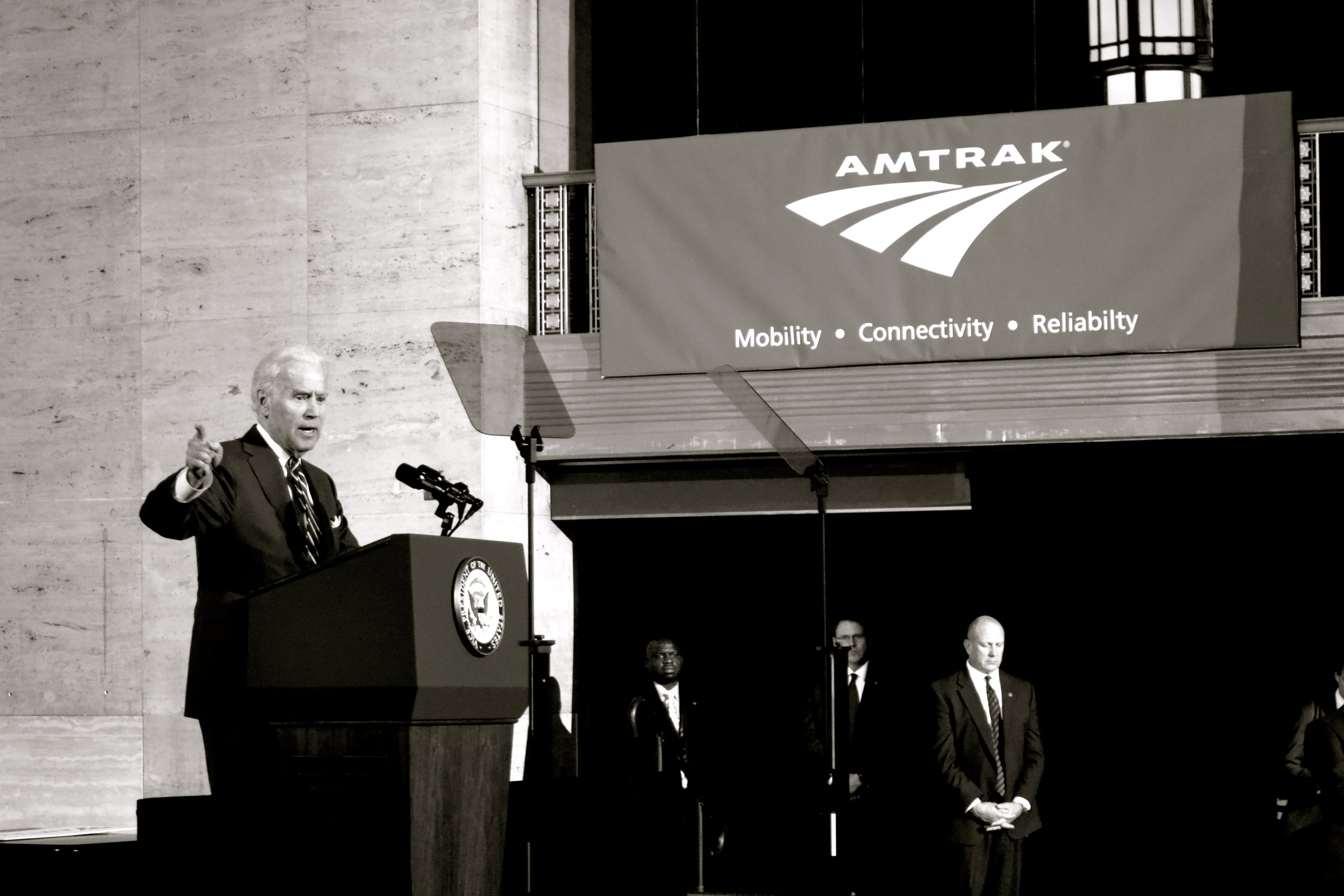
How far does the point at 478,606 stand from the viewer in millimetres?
4805

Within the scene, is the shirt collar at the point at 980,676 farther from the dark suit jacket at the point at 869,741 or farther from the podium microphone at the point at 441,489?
the podium microphone at the point at 441,489

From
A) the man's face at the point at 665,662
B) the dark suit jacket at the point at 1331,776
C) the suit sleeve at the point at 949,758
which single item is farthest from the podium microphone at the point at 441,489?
the dark suit jacket at the point at 1331,776

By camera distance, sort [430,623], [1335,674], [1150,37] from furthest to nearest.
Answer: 1. [1335,674]
2. [1150,37]
3. [430,623]

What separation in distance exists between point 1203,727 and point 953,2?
5.12 metres

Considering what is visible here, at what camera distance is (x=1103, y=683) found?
11.8 meters

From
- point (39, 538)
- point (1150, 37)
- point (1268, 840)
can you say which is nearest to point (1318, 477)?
point (1268, 840)

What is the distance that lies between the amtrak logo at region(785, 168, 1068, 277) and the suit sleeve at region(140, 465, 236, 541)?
5663 mm

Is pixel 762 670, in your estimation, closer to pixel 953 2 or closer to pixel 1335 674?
pixel 1335 674

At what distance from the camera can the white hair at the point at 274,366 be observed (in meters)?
5.09

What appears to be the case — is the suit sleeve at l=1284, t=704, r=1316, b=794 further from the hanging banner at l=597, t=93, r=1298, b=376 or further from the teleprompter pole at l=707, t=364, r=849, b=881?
the teleprompter pole at l=707, t=364, r=849, b=881

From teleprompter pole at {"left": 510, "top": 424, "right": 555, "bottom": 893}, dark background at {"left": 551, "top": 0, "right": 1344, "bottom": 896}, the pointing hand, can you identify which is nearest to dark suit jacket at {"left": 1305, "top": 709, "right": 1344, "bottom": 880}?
dark background at {"left": 551, "top": 0, "right": 1344, "bottom": 896}

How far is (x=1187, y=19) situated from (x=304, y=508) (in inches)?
246

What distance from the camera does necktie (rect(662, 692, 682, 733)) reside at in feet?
32.1

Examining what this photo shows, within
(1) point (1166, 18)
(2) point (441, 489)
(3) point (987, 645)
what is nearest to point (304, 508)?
(2) point (441, 489)
